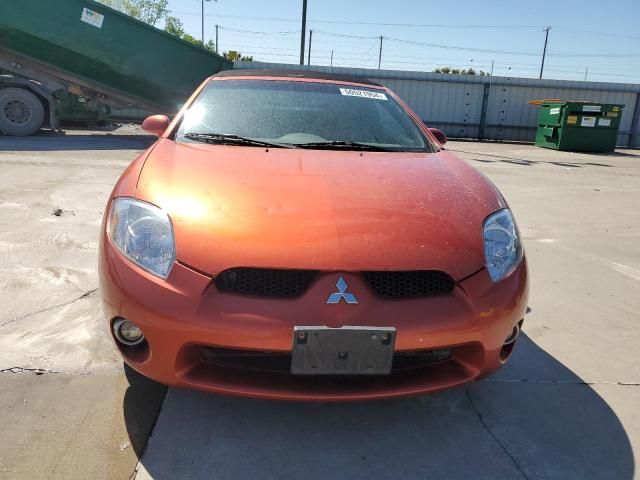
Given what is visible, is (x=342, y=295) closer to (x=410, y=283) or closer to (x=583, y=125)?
(x=410, y=283)

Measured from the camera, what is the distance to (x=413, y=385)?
174cm

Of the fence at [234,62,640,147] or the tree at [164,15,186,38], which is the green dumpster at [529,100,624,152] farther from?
the tree at [164,15,186,38]

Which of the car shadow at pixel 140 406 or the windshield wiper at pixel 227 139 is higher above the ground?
the windshield wiper at pixel 227 139

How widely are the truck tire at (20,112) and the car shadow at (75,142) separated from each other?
217 mm

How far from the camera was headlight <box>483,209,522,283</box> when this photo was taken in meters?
1.86

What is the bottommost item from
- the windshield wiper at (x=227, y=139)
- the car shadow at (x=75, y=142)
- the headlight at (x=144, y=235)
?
the car shadow at (x=75, y=142)

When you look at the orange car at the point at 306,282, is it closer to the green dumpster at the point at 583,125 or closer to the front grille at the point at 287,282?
the front grille at the point at 287,282

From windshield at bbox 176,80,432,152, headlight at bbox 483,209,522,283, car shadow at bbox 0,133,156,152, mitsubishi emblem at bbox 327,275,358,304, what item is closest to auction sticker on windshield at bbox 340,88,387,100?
windshield at bbox 176,80,432,152

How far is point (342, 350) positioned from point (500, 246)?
78cm

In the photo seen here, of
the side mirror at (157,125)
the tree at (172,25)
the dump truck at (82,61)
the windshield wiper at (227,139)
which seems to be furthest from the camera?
the tree at (172,25)

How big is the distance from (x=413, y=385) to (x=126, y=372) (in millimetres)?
1284

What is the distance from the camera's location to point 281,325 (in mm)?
1590

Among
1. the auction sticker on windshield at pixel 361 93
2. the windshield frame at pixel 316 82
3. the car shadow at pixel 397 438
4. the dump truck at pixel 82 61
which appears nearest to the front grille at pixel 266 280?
the car shadow at pixel 397 438

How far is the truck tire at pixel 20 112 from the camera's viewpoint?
10578 mm
